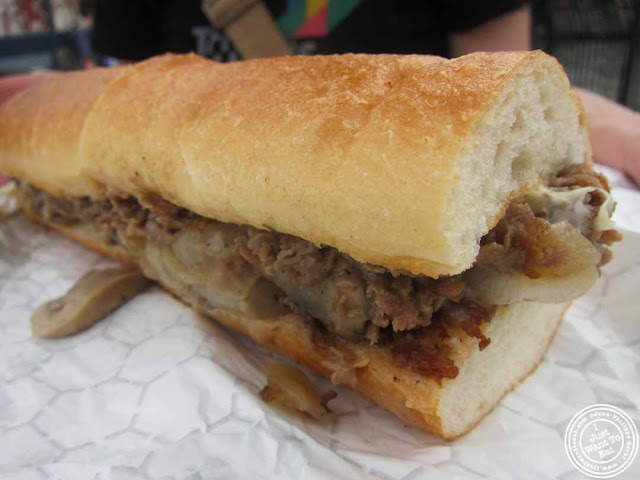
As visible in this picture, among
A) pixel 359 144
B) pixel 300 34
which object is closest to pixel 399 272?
pixel 359 144

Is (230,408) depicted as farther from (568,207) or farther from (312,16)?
(312,16)

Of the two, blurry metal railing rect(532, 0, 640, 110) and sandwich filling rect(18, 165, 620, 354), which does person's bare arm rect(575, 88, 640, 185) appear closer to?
sandwich filling rect(18, 165, 620, 354)

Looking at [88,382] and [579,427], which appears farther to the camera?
[88,382]

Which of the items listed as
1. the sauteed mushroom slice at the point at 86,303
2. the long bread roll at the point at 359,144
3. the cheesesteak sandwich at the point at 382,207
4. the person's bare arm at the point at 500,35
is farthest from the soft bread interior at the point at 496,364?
the person's bare arm at the point at 500,35

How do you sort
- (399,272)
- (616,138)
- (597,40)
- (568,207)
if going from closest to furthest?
(399,272) → (568,207) → (616,138) → (597,40)

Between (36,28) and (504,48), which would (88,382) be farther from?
(36,28)

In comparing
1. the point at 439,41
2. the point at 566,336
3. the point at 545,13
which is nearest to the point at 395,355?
the point at 566,336

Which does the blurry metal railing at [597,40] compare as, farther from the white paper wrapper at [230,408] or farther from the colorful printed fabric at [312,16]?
the white paper wrapper at [230,408]

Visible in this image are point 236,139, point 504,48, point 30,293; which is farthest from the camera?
point 504,48
